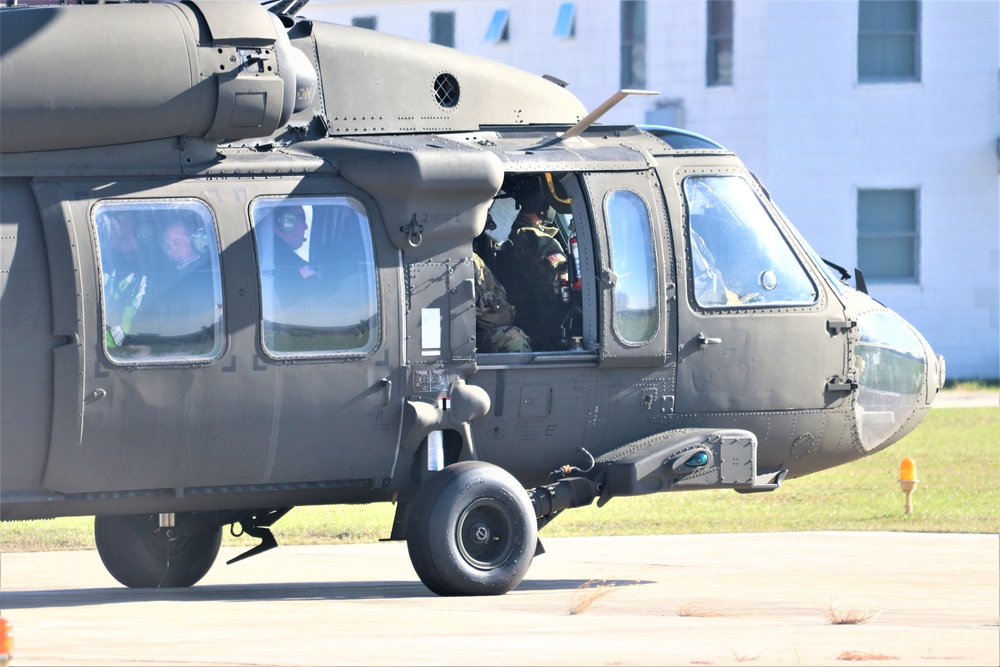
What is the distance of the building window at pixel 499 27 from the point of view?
33.2 meters

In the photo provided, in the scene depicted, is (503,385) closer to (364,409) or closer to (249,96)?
(364,409)

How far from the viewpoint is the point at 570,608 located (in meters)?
10.1

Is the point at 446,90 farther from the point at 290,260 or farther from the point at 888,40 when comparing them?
the point at 888,40

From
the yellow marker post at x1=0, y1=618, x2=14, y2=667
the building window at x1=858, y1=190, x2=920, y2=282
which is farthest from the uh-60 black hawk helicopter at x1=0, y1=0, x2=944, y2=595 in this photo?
the building window at x1=858, y1=190, x2=920, y2=282

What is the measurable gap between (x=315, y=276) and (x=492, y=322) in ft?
4.60

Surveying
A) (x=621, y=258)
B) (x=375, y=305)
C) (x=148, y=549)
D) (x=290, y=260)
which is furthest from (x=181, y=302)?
(x=621, y=258)

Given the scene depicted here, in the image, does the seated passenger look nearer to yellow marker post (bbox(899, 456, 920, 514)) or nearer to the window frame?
the window frame

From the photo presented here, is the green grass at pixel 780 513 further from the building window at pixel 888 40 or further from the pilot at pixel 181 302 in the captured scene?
the building window at pixel 888 40

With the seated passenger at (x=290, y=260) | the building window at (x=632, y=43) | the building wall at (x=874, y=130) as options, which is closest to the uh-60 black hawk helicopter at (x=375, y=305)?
the seated passenger at (x=290, y=260)

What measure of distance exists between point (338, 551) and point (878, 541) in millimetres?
4500

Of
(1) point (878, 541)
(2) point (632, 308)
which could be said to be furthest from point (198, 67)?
(1) point (878, 541)

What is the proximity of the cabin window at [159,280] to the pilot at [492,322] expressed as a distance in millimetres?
1886

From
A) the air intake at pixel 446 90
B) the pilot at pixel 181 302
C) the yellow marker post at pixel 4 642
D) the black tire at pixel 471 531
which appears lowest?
the black tire at pixel 471 531

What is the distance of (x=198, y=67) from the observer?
401 inches
